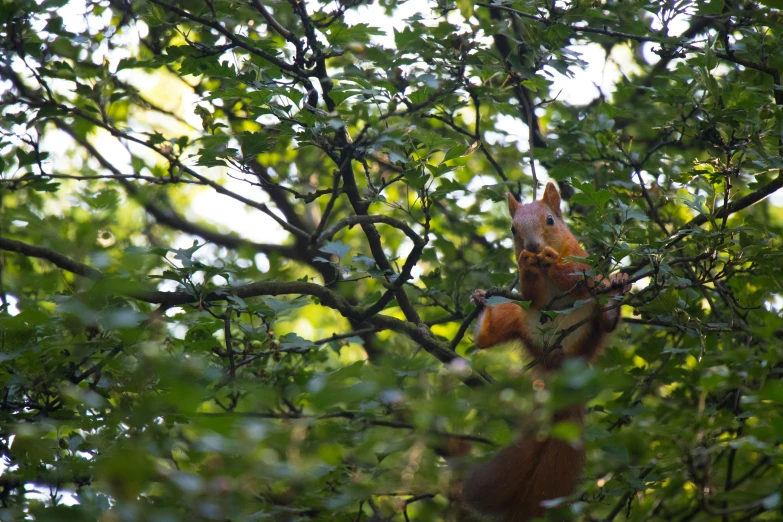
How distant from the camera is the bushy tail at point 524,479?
418 cm

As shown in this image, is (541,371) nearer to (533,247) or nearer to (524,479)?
(524,479)

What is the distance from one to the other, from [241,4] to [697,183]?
2.58m

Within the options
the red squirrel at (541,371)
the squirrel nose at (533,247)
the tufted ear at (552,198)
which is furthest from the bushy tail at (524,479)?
the tufted ear at (552,198)

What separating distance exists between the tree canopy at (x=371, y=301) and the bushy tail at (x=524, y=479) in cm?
24

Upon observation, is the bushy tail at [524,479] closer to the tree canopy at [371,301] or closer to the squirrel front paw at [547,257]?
the tree canopy at [371,301]

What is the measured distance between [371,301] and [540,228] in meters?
1.26

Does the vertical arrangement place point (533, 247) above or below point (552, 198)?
below

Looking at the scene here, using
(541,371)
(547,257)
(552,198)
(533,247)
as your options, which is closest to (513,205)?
(552,198)

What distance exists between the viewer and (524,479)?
4211mm

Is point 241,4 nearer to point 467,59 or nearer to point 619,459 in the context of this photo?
point 467,59

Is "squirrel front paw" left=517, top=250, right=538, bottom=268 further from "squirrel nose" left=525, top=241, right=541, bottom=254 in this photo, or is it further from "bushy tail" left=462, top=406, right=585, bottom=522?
"bushy tail" left=462, top=406, right=585, bottom=522

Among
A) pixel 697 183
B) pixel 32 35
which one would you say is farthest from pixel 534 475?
pixel 32 35

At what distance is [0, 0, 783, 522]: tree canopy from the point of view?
1.70 metres

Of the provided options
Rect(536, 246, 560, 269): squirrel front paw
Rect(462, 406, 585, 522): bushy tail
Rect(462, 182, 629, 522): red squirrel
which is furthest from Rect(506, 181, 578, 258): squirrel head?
Rect(462, 406, 585, 522): bushy tail
